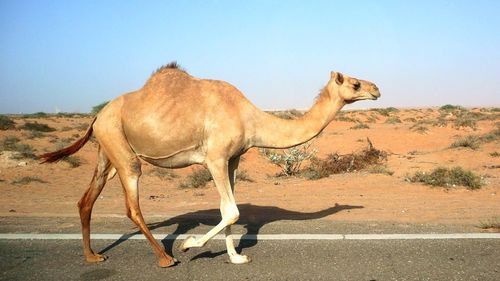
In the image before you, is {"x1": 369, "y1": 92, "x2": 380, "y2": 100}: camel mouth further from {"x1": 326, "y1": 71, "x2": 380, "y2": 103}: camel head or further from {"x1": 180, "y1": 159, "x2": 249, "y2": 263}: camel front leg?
{"x1": 180, "y1": 159, "x2": 249, "y2": 263}: camel front leg

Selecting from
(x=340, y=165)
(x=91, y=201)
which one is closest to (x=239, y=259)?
(x=91, y=201)

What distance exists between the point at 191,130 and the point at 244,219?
3.14 meters

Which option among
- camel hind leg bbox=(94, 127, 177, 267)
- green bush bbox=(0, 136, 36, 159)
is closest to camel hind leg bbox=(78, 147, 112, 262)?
camel hind leg bbox=(94, 127, 177, 267)

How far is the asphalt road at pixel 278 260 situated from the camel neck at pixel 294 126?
1420 mm

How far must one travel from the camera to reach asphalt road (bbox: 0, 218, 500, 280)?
4.91m

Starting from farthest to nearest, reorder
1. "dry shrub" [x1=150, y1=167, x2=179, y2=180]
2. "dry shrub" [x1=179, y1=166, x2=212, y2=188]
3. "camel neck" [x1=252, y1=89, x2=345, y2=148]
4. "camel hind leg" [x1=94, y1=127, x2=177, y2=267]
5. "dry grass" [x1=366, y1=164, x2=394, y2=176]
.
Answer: "dry shrub" [x1=150, y1=167, x2=179, y2=180], "dry grass" [x1=366, y1=164, x2=394, y2=176], "dry shrub" [x1=179, y1=166, x2=212, y2=188], "camel neck" [x1=252, y1=89, x2=345, y2=148], "camel hind leg" [x1=94, y1=127, x2=177, y2=267]

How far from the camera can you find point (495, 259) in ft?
17.4

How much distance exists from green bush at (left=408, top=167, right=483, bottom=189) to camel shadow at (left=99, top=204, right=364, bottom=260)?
437 centimetres

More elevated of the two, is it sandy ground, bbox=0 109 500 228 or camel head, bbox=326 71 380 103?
camel head, bbox=326 71 380 103

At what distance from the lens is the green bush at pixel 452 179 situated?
12.3 meters

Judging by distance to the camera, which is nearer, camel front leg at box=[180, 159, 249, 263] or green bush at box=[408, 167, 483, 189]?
camel front leg at box=[180, 159, 249, 263]

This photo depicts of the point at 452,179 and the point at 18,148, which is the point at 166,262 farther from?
the point at 18,148

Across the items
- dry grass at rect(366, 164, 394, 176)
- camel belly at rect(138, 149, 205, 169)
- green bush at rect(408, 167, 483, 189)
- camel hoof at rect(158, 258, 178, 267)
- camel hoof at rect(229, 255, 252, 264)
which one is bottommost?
dry grass at rect(366, 164, 394, 176)

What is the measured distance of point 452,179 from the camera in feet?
41.9
